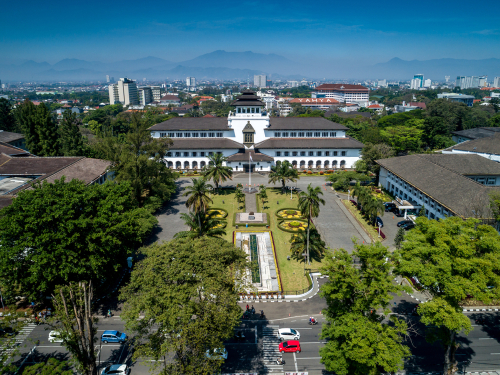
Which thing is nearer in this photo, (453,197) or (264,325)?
(264,325)

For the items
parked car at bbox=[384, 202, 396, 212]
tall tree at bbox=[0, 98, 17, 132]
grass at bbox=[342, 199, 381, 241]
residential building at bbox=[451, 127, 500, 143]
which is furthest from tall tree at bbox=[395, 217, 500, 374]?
tall tree at bbox=[0, 98, 17, 132]

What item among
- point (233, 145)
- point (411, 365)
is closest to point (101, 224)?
point (411, 365)

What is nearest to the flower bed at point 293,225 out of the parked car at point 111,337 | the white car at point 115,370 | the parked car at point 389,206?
the parked car at point 389,206

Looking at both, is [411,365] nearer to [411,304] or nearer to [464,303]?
[411,304]

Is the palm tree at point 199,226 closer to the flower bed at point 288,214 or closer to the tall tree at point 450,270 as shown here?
the flower bed at point 288,214

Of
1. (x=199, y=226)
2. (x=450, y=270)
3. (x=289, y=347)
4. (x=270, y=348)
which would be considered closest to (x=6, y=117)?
(x=199, y=226)

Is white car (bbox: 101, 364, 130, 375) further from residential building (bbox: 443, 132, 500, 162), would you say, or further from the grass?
residential building (bbox: 443, 132, 500, 162)

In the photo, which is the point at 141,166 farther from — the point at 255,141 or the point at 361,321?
the point at 361,321
